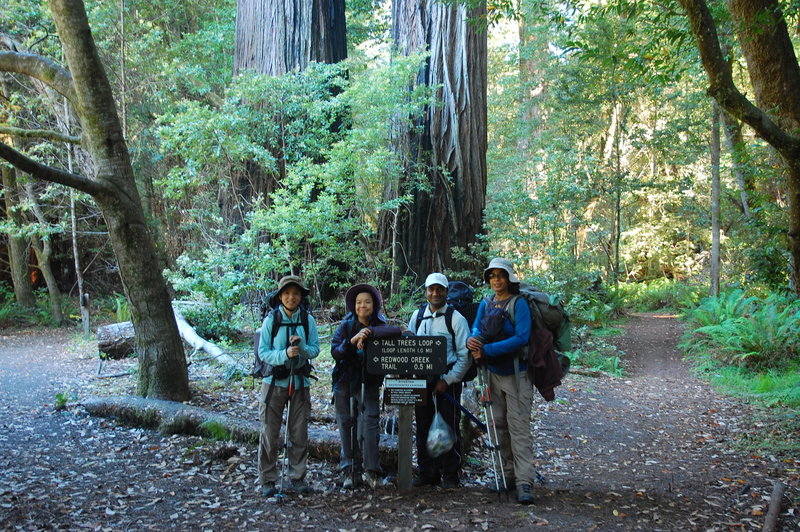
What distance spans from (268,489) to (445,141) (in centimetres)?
906

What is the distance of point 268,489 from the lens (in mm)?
4605

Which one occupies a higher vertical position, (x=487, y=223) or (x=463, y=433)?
(x=487, y=223)

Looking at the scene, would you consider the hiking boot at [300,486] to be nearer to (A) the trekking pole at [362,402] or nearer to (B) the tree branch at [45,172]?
(A) the trekking pole at [362,402]

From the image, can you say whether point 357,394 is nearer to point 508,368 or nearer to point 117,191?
point 508,368

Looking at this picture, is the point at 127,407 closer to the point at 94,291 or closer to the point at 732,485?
the point at 732,485

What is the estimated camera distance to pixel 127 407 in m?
6.50

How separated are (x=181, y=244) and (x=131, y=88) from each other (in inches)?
178

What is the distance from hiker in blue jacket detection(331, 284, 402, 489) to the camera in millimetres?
4695

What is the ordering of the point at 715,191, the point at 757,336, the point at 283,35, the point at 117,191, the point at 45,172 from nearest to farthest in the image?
1. the point at 45,172
2. the point at 117,191
3. the point at 757,336
4. the point at 283,35
5. the point at 715,191

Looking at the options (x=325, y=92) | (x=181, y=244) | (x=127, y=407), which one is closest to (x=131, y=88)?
(x=181, y=244)

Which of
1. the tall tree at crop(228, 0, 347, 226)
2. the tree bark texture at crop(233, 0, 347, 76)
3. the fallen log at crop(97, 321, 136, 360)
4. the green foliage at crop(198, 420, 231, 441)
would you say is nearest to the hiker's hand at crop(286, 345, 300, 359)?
the green foliage at crop(198, 420, 231, 441)

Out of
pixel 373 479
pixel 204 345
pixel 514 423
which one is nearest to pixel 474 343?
pixel 514 423

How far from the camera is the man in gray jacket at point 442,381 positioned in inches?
185

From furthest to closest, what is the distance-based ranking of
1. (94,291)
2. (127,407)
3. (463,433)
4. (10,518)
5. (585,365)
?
(94,291) < (585,365) < (127,407) < (463,433) < (10,518)
